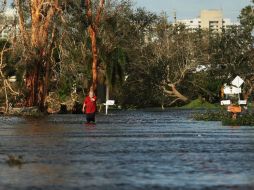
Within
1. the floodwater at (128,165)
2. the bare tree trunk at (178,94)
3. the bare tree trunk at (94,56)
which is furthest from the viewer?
the bare tree trunk at (178,94)

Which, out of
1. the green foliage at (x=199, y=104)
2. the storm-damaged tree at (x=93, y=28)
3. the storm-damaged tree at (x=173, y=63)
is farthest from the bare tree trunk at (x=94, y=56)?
the green foliage at (x=199, y=104)

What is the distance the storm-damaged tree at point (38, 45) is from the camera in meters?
58.3

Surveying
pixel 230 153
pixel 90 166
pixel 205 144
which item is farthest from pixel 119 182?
pixel 205 144

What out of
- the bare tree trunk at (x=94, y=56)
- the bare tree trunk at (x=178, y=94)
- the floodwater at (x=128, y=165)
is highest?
the bare tree trunk at (x=94, y=56)

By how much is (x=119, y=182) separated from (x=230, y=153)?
617 centimetres

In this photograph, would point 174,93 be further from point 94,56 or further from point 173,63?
point 94,56

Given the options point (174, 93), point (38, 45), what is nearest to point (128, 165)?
point (38, 45)

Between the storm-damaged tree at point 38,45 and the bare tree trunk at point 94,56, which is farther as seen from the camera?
the bare tree trunk at point 94,56

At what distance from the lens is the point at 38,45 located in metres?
58.8

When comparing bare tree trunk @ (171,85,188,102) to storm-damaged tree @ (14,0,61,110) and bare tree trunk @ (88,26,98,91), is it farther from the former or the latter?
storm-damaged tree @ (14,0,61,110)

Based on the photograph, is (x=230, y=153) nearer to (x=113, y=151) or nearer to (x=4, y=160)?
(x=113, y=151)

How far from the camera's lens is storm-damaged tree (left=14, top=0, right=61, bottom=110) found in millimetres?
58312

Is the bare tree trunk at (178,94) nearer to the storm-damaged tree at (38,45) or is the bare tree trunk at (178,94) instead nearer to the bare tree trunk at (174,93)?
the bare tree trunk at (174,93)

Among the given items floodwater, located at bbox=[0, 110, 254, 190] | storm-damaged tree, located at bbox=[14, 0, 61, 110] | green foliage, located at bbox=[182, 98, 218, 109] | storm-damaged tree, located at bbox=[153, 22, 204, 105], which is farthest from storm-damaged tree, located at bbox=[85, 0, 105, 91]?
floodwater, located at bbox=[0, 110, 254, 190]
